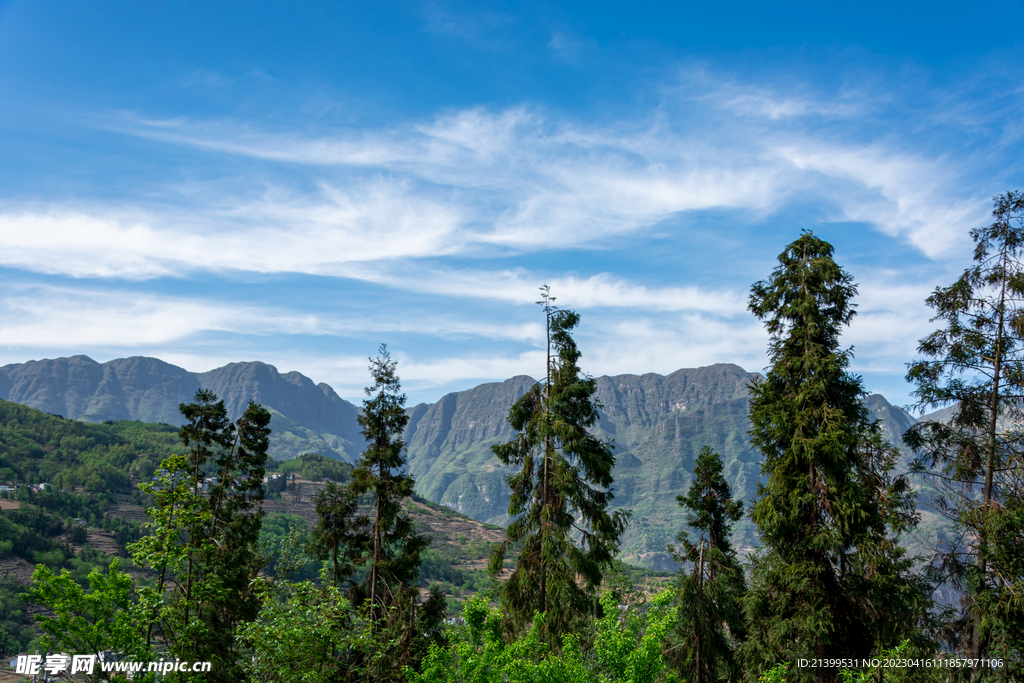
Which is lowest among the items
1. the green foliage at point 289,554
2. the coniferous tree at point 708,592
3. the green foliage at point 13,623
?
the green foliage at point 13,623

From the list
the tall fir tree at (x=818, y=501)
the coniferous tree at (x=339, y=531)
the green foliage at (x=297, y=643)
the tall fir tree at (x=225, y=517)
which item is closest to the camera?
the green foliage at (x=297, y=643)

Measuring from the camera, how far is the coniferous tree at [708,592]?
80.8 ft

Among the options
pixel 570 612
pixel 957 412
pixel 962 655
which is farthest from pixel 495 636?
pixel 957 412

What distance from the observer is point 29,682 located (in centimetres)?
1185

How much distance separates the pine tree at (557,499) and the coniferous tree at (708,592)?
289 inches

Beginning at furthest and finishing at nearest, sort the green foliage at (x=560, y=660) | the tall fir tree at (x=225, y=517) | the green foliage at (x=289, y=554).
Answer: the green foliage at (x=289, y=554), the tall fir tree at (x=225, y=517), the green foliage at (x=560, y=660)

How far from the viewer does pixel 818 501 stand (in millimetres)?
17281

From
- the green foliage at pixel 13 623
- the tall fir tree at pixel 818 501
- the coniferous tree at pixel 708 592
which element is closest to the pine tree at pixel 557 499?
the tall fir tree at pixel 818 501

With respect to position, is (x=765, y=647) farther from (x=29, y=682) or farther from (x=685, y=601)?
(x=29, y=682)

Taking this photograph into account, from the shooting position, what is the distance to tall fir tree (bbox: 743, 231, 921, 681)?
16.8 metres

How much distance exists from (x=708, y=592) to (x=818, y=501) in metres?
9.54

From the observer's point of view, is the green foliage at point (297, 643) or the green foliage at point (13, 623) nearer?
the green foliage at point (297, 643)

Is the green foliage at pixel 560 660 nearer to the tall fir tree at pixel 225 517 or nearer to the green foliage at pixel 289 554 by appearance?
the tall fir tree at pixel 225 517

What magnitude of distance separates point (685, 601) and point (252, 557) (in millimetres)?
22283
